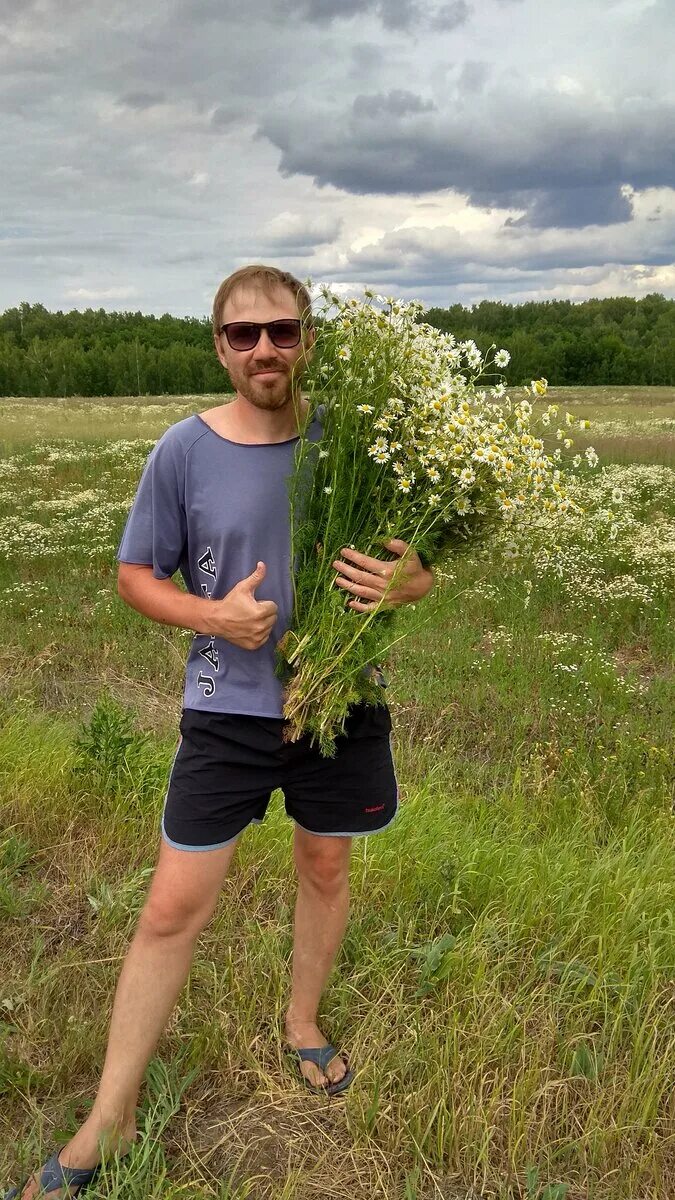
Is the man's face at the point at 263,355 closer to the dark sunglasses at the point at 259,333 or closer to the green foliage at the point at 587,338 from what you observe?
the dark sunglasses at the point at 259,333

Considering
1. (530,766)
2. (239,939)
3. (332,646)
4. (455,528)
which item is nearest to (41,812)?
(239,939)

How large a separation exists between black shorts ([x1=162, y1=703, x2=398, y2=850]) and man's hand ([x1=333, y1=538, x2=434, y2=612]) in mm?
348

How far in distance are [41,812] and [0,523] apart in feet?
26.0

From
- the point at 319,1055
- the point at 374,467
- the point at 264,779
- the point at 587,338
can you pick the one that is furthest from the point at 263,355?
the point at 587,338

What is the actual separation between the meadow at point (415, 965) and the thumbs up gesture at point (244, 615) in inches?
32.3

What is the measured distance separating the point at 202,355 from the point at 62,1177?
8940 cm

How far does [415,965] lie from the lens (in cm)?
307

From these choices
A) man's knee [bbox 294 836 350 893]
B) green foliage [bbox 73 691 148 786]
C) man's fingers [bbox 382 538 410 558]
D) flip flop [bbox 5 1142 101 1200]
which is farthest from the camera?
green foliage [bbox 73 691 148 786]

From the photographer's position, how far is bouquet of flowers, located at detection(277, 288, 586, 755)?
7.73 ft

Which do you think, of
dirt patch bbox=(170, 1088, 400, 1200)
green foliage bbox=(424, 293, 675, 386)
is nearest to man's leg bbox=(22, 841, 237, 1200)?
dirt patch bbox=(170, 1088, 400, 1200)

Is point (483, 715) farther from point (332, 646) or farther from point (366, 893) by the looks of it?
point (332, 646)

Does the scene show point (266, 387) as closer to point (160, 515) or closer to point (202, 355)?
point (160, 515)

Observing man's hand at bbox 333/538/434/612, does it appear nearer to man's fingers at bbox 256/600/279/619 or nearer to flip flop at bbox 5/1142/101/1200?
man's fingers at bbox 256/600/279/619

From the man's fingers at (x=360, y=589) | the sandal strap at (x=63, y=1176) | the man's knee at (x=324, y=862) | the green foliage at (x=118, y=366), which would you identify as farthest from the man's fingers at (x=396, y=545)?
the green foliage at (x=118, y=366)
